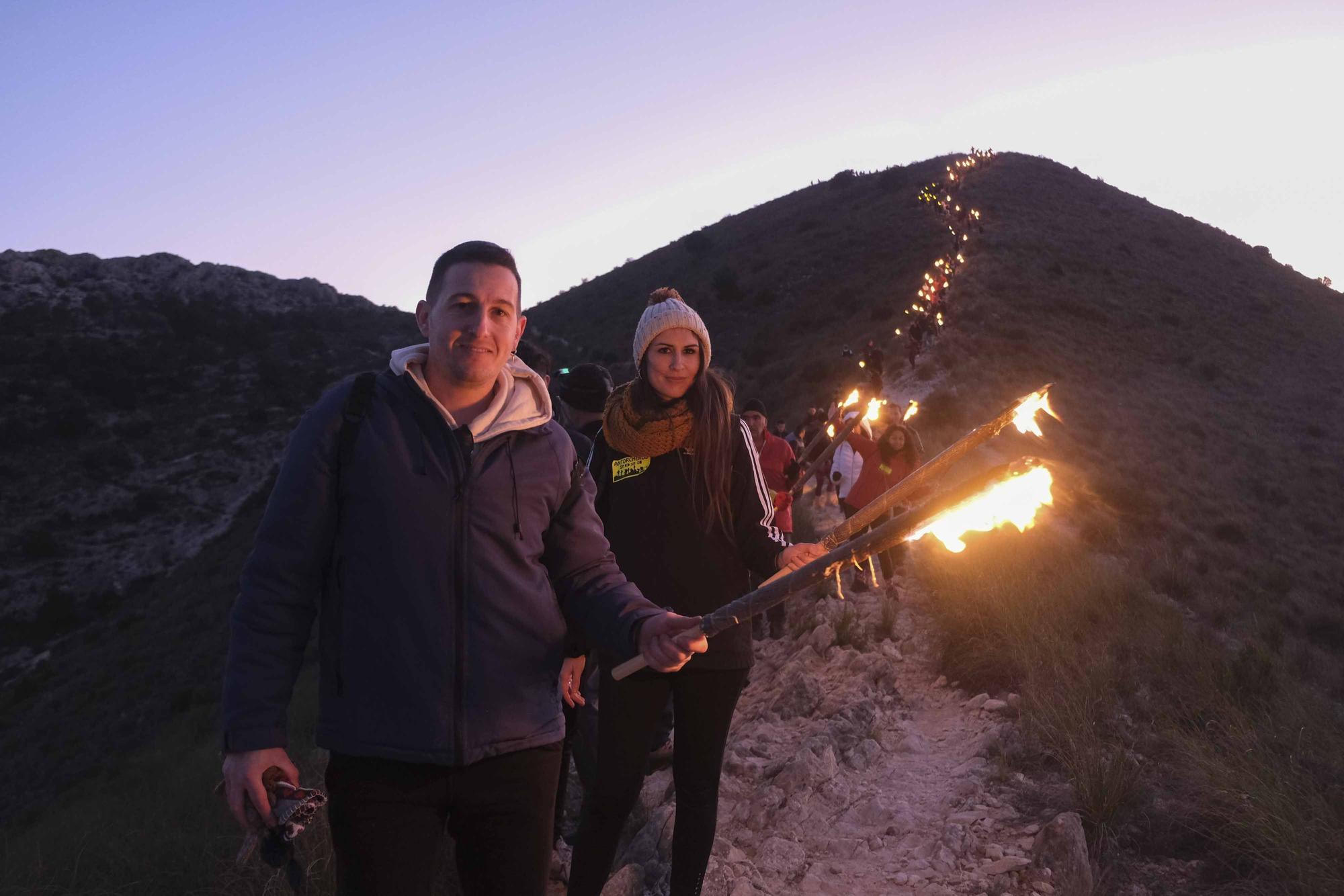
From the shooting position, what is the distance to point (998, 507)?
1873 mm

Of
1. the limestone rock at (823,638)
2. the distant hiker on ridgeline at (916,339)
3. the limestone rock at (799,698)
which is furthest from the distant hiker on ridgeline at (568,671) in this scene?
the distant hiker on ridgeline at (916,339)

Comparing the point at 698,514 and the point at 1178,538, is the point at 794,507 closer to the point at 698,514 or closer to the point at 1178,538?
the point at 1178,538

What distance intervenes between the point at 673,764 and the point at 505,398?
5.27 ft

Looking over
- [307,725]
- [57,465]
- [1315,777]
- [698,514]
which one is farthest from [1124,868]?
[57,465]

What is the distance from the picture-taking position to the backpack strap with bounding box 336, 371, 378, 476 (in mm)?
1860

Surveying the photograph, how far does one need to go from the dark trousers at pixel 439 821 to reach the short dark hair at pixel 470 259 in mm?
1182

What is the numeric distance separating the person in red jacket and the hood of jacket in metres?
6.41

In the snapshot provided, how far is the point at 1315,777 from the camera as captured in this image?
4320mm

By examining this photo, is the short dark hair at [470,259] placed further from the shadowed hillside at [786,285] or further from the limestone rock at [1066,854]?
the shadowed hillside at [786,285]

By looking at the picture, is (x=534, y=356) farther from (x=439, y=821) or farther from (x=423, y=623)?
(x=439, y=821)

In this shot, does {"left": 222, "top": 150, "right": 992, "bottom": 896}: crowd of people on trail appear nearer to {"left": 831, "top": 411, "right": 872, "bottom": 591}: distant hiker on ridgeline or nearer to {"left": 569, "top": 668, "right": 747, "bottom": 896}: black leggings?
{"left": 569, "top": 668, "right": 747, "bottom": 896}: black leggings

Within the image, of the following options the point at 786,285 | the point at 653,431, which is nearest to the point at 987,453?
the point at 653,431

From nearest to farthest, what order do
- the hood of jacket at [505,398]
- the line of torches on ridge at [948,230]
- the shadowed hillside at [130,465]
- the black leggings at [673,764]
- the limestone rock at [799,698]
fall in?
the hood of jacket at [505,398] < the black leggings at [673,764] < the limestone rock at [799,698] < the shadowed hillside at [130,465] < the line of torches on ridge at [948,230]

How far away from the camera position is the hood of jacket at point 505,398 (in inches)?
79.0
